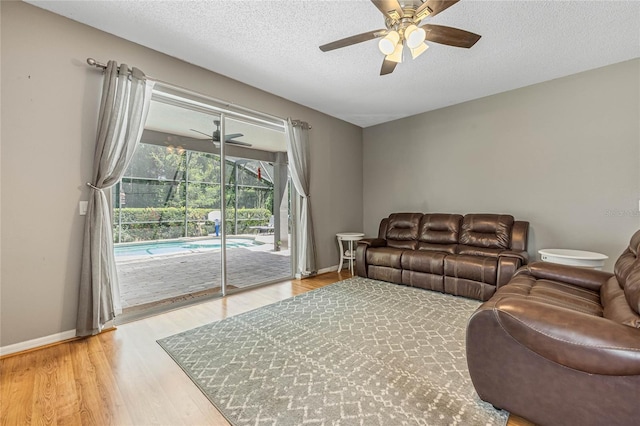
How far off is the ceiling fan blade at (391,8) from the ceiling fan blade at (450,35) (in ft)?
0.79

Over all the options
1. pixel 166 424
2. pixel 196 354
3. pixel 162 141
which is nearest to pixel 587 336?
pixel 166 424

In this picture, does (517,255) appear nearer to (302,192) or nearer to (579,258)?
(579,258)

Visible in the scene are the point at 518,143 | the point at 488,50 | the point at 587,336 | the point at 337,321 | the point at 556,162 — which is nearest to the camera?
the point at 587,336

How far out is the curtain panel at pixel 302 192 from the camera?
4.25 m

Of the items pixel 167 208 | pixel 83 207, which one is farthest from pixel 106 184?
pixel 167 208

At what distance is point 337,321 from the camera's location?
105 inches

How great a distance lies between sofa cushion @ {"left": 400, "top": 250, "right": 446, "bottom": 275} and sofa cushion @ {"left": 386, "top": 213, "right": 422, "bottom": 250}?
50 centimetres

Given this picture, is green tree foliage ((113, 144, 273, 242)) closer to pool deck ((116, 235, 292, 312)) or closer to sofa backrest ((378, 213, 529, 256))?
pool deck ((116, 235, 292, 312))

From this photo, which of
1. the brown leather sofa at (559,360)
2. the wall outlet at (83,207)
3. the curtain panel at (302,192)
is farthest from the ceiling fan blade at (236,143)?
the brown leather sofa at (559,360)

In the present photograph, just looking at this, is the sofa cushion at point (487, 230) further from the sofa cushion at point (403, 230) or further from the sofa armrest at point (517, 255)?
the sofa cushion at point (403, 230)

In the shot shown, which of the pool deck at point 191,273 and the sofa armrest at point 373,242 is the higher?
the sofa armrest at point 373,242

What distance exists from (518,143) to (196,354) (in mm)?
4668

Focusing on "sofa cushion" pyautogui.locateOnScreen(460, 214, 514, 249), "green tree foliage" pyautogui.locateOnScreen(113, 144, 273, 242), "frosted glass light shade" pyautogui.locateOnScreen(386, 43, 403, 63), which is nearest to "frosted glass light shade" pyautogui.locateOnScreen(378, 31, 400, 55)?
"frosted glass light shade" pyautogui.locateOnScreen(386, 43, 403, 63)

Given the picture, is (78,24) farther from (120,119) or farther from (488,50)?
(488,50)
